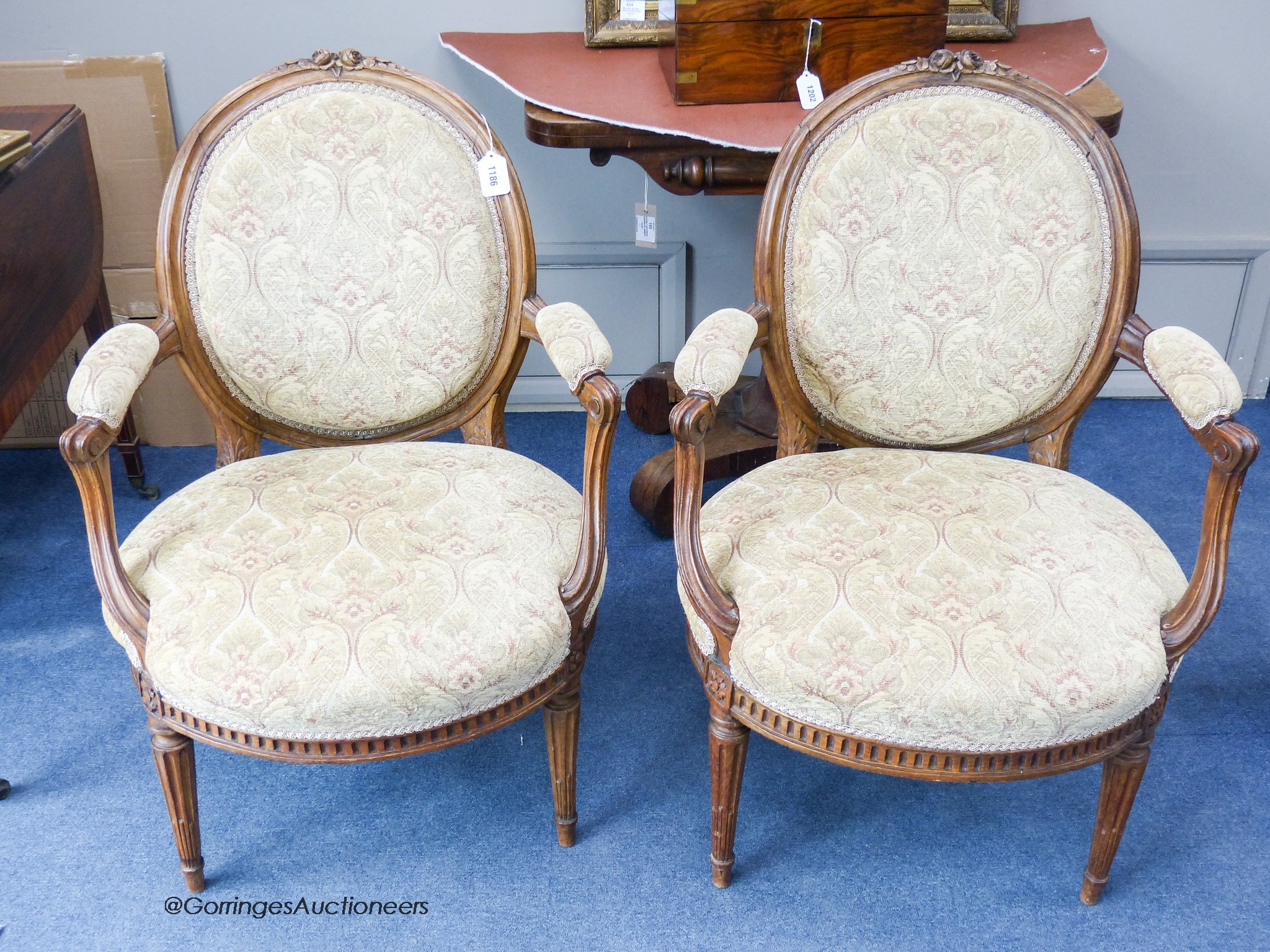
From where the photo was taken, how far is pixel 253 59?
2156 millimetres

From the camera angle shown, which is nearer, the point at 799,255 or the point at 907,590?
the point at 907,590

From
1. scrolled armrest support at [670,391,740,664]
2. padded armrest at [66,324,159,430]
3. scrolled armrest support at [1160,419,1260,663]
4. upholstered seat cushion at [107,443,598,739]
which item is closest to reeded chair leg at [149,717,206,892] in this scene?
upholstered seat cushion at [107,443,598,739]

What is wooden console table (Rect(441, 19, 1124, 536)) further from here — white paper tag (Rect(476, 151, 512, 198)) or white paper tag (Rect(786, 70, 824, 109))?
white paper tag (Rect(476, 151, 512, 198))

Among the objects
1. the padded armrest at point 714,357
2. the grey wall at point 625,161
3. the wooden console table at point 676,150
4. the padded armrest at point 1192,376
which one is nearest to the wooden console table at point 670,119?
the wooden console table at point 676,150

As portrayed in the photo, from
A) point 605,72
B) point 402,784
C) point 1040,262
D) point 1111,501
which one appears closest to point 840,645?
point 1111,501

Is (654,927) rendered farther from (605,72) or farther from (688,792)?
(605,72)

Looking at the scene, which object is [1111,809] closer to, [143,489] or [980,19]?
[980,19]

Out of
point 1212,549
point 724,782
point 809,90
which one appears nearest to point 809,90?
point 809,90

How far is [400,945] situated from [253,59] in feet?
5.62

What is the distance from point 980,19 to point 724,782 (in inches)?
61.1

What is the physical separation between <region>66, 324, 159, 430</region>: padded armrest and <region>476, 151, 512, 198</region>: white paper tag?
466mm

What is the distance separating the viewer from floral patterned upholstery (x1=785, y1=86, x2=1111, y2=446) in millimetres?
1376

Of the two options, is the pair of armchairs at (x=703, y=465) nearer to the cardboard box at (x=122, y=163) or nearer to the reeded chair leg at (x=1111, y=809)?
the reeded chair leg at (x=1111, y=809)

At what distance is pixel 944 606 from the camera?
45.4 inches
